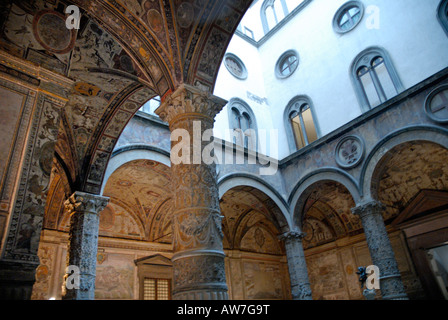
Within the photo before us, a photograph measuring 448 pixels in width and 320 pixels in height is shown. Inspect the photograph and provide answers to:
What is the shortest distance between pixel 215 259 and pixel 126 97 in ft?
15.1

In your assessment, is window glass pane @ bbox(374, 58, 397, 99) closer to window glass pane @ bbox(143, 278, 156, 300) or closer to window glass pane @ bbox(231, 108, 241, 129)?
window glass pane @ bbox(231, 108, 241, 129)

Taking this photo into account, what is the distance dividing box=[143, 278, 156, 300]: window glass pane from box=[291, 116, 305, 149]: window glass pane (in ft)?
22.9

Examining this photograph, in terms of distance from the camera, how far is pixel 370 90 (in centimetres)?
1067

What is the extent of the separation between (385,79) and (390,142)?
2307mm

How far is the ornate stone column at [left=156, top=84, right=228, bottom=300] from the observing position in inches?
147

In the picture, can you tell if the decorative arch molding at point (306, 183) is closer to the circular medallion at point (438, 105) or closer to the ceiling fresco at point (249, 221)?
the ceiling fresco at point (249, 221)

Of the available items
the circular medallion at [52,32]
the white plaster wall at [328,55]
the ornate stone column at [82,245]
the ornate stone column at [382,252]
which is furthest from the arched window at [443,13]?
the ornate stone column at [82,245]

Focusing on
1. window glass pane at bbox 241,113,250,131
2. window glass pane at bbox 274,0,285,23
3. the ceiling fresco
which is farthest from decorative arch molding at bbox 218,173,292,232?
window glass pane at bbox 274,0,285,23

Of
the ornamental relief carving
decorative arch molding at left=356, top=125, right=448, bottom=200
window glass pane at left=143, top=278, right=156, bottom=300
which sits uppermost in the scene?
decorative arch molding at left=356, top=125, right=448, bottom=200

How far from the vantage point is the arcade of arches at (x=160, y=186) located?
147 inches

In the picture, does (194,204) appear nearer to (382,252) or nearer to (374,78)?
(382,252)

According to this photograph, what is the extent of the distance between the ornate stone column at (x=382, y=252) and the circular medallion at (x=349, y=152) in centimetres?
141

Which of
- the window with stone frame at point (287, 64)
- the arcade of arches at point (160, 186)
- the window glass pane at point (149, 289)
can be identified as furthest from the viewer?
the window with stone frame at point (287, 64)

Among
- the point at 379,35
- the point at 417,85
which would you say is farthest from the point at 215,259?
the point at 379,35
